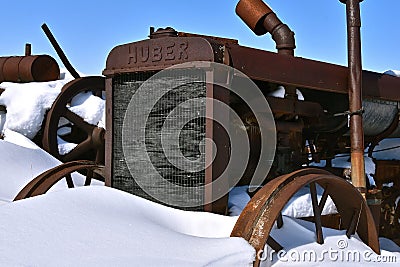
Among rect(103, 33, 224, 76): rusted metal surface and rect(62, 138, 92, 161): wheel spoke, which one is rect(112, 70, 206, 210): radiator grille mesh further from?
rect(62, 138, 92, 161): wheel spoke

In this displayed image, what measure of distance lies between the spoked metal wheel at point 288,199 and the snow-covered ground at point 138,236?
0.06m

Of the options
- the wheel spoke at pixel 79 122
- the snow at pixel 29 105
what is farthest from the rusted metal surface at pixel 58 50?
the wheel spoke at pixel 79 122


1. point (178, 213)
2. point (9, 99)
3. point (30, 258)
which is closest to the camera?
point (30, 258)

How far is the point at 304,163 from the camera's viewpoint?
4.16 metres

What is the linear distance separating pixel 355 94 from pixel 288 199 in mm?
1491

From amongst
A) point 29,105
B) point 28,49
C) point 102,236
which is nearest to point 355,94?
point 102,236

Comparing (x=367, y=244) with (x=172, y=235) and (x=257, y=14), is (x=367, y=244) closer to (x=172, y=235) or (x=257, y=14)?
(x=172, y=235)

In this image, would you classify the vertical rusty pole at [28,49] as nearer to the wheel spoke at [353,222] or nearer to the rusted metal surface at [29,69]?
the rusted metal surface at [29,69]

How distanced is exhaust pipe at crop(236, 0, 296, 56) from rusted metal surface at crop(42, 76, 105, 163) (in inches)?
109

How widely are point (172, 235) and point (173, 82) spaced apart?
1.09 m

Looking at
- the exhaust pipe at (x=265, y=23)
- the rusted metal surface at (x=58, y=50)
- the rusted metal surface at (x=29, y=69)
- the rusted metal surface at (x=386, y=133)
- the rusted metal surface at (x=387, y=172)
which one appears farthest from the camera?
the rusted metal surface at (x=58, y=50)

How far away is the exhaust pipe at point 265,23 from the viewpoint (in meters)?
3.96

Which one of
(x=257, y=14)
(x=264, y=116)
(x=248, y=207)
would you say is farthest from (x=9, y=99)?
(x=248, y=207)

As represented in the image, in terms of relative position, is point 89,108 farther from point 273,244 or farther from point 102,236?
point 102,236
